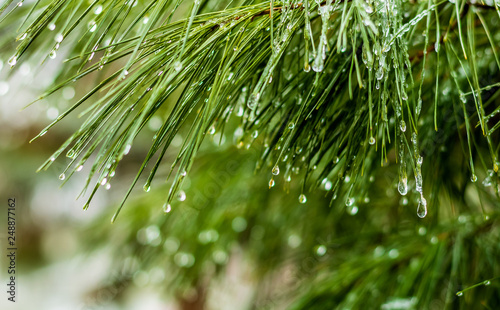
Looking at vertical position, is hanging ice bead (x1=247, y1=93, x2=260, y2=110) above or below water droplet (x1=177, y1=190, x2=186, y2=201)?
above

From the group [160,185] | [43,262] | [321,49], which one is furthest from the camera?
[43,262]

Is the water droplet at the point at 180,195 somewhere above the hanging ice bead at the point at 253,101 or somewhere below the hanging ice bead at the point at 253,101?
below

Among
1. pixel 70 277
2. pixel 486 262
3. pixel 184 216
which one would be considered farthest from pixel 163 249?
pixel 70 277

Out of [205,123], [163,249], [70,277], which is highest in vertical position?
[205,123]

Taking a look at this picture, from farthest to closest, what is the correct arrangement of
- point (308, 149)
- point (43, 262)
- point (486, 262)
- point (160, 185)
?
point (43, 262), point (160, 185), point (486, 262), point (308, 149)

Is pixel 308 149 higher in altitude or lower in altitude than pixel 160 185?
higher

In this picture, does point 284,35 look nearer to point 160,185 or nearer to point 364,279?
point 364,279

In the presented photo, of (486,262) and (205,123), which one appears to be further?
(486,262)
